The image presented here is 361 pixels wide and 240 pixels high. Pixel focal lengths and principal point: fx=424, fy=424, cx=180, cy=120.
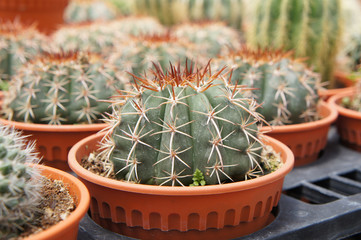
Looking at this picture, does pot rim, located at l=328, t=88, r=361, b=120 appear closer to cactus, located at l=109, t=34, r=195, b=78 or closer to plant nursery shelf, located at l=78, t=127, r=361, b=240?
plant nursery shelf, located at l=78, t=127, r=361, b=240

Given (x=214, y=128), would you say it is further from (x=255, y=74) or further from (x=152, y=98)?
(x=255, y=74)

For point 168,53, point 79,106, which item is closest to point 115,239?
point 79,106

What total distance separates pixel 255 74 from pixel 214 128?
77 centimetres

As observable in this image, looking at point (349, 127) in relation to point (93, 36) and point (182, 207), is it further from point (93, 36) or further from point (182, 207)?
point (93, 36)

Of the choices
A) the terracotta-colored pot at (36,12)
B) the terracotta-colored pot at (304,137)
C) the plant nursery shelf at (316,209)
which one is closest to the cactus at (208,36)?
the terracotta-colored pot at (36,12)

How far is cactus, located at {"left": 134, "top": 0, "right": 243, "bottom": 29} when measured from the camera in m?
4.46

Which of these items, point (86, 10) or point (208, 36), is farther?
point (86, 10)

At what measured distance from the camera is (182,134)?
4.28ft

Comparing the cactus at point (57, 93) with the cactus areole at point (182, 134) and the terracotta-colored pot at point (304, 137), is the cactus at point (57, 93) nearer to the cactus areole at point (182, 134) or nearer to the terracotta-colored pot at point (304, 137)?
the cactus areole at point (182, 134)

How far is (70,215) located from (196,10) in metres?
3.71

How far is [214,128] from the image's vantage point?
1.31 meters

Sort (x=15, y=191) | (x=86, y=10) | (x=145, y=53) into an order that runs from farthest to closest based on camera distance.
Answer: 1. (x=86, y=10)
2. (x=145, y=53)
3. (x=15, y=191)

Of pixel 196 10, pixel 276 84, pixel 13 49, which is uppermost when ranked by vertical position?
pixel 196 10

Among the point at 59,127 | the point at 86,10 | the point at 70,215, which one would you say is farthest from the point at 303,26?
the point at 86,10
